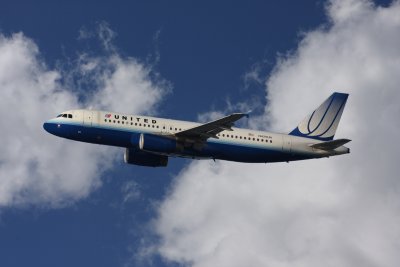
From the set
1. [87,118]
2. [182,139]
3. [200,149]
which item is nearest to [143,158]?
[182,139]

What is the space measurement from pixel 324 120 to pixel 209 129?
19131 mm

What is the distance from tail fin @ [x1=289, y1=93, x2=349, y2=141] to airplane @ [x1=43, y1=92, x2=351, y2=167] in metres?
0.85

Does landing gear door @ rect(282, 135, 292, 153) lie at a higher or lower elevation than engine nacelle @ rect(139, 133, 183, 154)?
higher

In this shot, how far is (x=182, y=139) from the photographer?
83438mm

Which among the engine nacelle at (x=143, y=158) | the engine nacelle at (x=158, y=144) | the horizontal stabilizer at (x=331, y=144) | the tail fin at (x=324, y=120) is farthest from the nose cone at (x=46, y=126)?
the horizontal stabilizer at (x=331, y=144)

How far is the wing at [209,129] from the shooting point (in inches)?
3133

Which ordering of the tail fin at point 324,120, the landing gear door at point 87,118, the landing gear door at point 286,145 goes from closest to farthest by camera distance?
the landing gear door at point 87,118
the landing gear door at point 286,145
the tail fin at point 324,120

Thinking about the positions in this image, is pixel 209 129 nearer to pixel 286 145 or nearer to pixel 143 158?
pixel 286 145

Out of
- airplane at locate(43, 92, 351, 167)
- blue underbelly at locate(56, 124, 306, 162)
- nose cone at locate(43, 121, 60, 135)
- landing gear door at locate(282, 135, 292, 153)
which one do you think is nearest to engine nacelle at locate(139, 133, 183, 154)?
airplane at locate(43, 92, 351, 167)

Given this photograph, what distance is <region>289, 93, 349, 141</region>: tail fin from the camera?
9288cm

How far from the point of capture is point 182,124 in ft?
283

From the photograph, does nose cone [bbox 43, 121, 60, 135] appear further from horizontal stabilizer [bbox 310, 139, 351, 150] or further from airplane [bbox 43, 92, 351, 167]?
horizontal stabilizer [bbox 310, 139, 351, 150]

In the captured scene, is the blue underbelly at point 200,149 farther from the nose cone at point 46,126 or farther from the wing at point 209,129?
the nose cone at point 46,126

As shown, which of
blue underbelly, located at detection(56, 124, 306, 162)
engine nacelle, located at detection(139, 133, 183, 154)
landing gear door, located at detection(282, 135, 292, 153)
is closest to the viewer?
engine nacelle, located at detection(139, 133, 183, 154)
